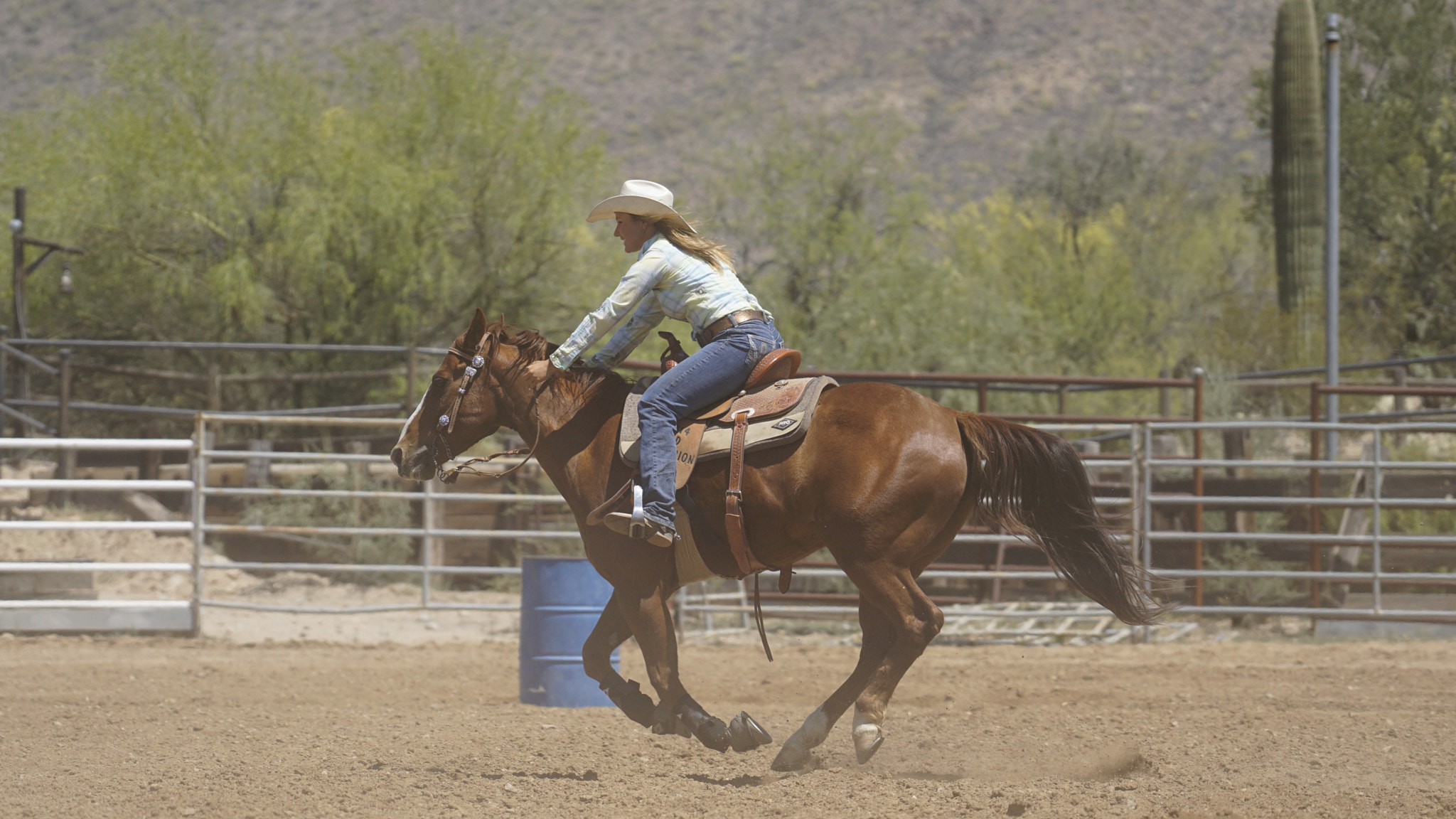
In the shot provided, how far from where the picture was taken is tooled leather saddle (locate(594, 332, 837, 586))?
4418mm

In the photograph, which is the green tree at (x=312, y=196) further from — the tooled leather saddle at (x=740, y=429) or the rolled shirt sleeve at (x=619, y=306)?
the tooled leather saddle at (x=740, y=429)

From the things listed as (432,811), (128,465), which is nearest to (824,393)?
(432,811)

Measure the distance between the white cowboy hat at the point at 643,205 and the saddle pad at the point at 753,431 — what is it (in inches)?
27.8

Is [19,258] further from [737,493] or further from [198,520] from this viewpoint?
[737,493]

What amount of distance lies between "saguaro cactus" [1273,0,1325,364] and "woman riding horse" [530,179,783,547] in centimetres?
1431

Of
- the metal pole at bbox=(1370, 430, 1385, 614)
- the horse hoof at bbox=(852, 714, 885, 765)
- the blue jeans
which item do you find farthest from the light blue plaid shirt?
the metal pole at bbox=(1370, 430, 1385, 614)

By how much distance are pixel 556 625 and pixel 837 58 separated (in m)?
71.3

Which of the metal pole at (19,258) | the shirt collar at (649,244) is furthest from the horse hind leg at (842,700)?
the metal pole at (19,258)

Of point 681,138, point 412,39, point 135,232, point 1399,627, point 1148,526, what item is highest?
point 681,138

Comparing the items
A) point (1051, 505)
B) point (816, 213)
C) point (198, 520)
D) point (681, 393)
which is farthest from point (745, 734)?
point (816, 213)

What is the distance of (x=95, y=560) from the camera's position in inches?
422

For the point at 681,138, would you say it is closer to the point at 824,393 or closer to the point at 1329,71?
the point at 1329,71

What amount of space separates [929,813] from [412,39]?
1798 cm

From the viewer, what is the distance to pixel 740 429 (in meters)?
4.45
